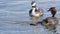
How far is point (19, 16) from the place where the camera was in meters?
15.4

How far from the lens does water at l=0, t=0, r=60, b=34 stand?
12078 millimetres

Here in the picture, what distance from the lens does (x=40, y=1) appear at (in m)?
19.8

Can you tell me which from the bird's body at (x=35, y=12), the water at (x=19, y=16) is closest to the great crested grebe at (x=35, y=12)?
the bird's body at (x=35, y=12)

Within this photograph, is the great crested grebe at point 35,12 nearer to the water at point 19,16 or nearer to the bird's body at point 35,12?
the bird's body at point 35,12

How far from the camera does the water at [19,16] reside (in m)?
12.1

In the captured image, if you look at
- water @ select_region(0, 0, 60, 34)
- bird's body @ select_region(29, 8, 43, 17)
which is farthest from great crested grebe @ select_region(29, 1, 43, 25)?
water @ select_region(0, 0, 60, 34)

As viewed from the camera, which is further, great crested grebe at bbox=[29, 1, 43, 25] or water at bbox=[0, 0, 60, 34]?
great crested grebe at bbox=[29, 1, 43, 25]

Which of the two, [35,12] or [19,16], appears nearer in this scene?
[19,16]

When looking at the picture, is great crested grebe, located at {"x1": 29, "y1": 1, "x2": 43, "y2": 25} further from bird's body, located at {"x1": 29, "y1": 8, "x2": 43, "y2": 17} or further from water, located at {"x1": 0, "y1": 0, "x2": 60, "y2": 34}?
water, located at {"x1": 0, "y1": 0, "x2": 60, "y2": 34}

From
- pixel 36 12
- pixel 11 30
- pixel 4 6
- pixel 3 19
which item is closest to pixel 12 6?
pixel 4 6

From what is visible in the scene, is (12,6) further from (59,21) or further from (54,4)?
(59,21)

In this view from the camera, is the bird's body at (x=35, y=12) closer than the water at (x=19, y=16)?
No

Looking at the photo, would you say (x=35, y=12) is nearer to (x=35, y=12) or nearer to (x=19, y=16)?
(x=35, y=12)

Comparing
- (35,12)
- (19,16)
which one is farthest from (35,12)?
(19,16)
